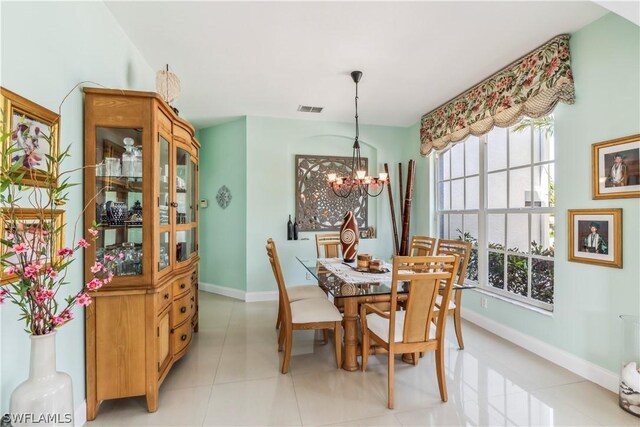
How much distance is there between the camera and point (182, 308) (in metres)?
2.48

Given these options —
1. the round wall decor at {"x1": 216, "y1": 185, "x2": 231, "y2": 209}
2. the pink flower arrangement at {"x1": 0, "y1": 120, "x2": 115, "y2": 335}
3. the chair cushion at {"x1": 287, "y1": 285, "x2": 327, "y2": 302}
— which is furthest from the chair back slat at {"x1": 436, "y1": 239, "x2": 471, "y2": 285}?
the round wall decor at {"x1": 216, "y1": 185, "x2": 231, "y2": 209}

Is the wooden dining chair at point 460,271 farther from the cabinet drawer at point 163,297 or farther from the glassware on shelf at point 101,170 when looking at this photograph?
the glassware on shelf at point 101,170

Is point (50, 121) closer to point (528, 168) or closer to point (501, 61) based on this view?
point (501, 61)

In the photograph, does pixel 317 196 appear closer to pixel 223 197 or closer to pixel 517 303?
pixel 223 197

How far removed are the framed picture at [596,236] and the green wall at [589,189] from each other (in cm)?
4

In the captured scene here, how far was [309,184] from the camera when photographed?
4590 mm

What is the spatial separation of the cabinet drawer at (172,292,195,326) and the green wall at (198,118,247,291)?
1.81 metres

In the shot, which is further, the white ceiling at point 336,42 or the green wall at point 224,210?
the green wall at point 224,210

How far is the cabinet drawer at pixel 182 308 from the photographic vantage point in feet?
7.73

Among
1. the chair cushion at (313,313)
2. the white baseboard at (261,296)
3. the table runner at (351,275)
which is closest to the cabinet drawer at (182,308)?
the chair cushion at (313,313)

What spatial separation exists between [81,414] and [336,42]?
3213 millimetres

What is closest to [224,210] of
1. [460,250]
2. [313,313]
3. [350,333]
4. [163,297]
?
[163,297]

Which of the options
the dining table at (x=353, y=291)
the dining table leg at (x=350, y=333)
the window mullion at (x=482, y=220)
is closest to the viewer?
the dining table at (x=353, y=291)

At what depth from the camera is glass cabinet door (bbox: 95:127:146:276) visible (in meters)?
1.93
